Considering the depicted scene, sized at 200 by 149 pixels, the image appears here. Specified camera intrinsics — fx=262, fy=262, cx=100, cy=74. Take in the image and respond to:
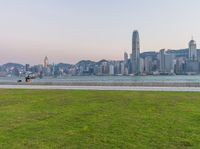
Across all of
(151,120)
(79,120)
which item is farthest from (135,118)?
(79,120)

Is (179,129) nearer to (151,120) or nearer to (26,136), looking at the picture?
(151,120)

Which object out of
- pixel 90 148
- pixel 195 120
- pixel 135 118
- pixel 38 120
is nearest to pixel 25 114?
pixel 38 120

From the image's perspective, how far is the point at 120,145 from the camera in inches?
226

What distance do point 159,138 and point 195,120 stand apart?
111 inches

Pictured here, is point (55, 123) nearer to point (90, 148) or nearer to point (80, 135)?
point (80, 135)

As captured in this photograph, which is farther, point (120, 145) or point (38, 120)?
point (38, 120)

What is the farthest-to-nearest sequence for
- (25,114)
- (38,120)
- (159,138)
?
(25,114)
(38,120)
(159,138)

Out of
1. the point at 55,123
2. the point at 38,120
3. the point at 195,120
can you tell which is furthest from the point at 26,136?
the point at 195,120

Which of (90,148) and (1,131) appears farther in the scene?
(1,131)

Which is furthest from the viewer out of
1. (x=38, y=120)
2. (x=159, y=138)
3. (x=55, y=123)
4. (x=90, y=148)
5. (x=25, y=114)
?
(x=25, y=114)

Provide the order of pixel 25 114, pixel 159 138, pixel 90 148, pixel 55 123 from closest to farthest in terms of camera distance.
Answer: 1. pixel 90 148
2. pixel 159 138
3. pixel 55 123
4. pixel 25 114

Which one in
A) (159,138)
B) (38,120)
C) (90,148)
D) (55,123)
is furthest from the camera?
(38,120)

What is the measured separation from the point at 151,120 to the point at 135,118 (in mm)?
601

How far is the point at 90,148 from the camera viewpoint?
555 centimetres
